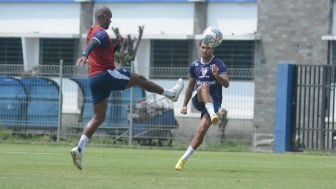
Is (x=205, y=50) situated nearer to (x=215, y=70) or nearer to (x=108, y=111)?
(x=215, y=70)

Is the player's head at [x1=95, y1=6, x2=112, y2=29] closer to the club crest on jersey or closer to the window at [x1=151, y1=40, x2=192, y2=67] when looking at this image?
the club crest on jersey

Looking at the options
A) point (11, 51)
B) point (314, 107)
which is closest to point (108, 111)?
point (314, 107)

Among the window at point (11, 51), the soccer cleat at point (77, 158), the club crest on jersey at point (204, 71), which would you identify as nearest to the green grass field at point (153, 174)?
the soccer cleat at point (77, 158)

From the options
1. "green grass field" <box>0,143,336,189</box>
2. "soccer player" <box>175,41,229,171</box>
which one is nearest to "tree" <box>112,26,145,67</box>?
"green grass field" <box>0,143,336,189</box>

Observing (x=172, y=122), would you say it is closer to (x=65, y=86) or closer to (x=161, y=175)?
(x=65, y=86)

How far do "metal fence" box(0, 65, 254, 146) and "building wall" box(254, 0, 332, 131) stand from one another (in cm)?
356

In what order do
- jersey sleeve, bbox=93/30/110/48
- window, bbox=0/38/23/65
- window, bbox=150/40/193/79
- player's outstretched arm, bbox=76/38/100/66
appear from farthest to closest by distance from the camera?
window, bbox=0/38/23/65, window, bbox=150/40/193/79, jersey sleeve, bbox=93/30/110/48, player's outstretched arm, bbox=76/38/100/66

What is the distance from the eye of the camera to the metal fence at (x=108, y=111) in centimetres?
3123

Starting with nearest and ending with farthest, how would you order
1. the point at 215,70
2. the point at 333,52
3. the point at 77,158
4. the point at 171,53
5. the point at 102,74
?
the point at 77,158 < the point at 102,74 < the point at 215,70 < the point at 333,52 < the point at 171,53

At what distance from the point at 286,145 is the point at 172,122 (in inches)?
156

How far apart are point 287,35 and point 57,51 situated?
9.08 m

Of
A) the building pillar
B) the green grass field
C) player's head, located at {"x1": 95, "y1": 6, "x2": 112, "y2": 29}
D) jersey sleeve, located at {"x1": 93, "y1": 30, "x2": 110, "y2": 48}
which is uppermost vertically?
the building pillar

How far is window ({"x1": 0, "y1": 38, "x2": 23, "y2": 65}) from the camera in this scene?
42656 mm

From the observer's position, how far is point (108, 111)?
104 ft
